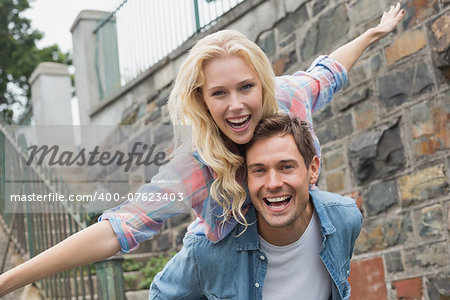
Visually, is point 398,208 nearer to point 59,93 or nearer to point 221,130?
point 221,130

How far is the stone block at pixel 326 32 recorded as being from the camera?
476 centimetres

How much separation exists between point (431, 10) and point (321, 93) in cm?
122

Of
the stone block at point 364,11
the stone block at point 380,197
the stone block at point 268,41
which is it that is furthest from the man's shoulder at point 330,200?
the stone block at point 268,41

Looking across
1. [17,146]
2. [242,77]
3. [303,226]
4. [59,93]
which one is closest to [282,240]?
[303,226]

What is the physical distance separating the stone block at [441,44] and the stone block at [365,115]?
0.61m

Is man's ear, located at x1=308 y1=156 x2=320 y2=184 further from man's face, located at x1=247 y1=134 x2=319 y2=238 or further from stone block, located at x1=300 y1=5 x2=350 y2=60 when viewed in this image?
stone block, located at x1=300 y1=5 x2=350 y2=60

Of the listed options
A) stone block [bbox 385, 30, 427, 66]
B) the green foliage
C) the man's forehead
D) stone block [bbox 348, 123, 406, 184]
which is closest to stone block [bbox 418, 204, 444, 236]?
stone block [bbox 348, 123, 406, 184]

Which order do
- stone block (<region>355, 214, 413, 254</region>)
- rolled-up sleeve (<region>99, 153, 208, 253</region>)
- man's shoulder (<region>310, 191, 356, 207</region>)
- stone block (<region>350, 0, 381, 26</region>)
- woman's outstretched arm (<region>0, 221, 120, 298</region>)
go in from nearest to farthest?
1. woman's outstretched arm (<region>0, 221, 120, 298</region>)
2. rolled-up sleeve (<region>99, 153, 208, 253</region>)
3. man's shoulder (<region>310, 191, 356, 207</region>)
4. stone block (<region>355, 214, 413, 254</region>)
5. stone block (<region>350, 0, 381, 26</region>)

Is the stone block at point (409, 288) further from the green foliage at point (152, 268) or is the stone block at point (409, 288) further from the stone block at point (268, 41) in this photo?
the green foliage at point (152, 268)

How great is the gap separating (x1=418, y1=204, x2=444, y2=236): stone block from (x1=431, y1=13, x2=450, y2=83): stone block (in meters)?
0.82

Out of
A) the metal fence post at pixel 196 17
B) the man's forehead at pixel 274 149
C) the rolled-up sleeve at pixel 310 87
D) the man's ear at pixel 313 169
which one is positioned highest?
the metal fence post at pixel 196 17

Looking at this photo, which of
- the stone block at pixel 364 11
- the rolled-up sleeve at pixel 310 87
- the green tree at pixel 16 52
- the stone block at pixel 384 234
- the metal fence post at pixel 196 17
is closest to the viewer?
the rolled-up sleeve at pixel 310 87

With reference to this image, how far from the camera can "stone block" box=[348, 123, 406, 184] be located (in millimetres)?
4301

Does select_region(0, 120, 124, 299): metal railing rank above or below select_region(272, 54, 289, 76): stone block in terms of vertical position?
below
